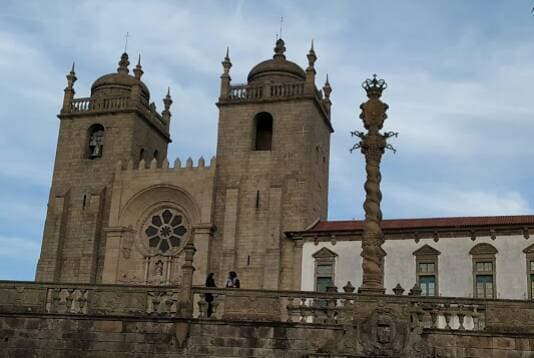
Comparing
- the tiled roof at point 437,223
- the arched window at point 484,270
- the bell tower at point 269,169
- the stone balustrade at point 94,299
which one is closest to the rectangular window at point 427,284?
the arched window at point 484,270

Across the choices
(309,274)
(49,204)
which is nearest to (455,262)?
(309,274)

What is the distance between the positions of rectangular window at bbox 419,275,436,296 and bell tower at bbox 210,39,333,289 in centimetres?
593

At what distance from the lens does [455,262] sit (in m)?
35.3

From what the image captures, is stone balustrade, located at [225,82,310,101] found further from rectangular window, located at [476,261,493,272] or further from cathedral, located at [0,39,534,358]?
rectangular window, located at [476,261,493,272]

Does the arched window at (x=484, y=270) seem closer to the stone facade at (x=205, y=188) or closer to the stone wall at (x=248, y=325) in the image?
the stone facade at (x=205, y=188)

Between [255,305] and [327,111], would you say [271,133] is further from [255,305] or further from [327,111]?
[255,305]

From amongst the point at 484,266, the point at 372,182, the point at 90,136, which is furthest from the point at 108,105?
the point at 372,182

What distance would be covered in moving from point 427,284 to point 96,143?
21.6 meters

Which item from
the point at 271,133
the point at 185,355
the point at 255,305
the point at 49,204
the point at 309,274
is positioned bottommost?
the point at 185,355

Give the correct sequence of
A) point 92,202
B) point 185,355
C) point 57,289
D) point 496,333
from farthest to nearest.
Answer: point 92,202, point 57,289, point 185,355, point 496,333

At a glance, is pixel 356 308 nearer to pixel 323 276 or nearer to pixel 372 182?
pixel 372 182

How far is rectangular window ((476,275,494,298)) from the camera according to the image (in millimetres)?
34625

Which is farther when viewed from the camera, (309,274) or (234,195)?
(234,195)

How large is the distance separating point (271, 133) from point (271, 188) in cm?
508
